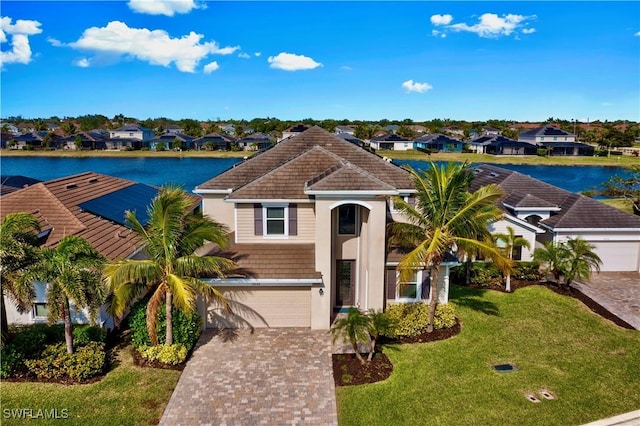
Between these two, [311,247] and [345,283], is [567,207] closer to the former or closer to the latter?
[345,283]

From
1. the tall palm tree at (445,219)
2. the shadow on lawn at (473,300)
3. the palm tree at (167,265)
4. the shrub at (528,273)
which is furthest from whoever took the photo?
the shrub at (528,273)

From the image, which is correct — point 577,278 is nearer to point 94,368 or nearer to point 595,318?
point 595,318

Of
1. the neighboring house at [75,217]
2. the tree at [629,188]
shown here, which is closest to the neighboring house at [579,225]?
the tree at [629,188]

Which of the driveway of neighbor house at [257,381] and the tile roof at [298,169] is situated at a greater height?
the tile roof at [298,169]

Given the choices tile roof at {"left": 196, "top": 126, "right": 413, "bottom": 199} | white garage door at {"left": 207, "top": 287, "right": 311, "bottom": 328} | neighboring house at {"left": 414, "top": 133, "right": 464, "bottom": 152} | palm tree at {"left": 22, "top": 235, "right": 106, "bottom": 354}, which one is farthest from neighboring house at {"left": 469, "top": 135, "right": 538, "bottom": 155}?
palm tree at {"left": 22, "top": 235, "right": 106, "bottom": 354}

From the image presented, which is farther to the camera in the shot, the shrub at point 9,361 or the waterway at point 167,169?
the waterway at point 167,169

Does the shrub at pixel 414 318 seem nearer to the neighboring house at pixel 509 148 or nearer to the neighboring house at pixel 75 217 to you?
the neighboring house at pixel 75 217
